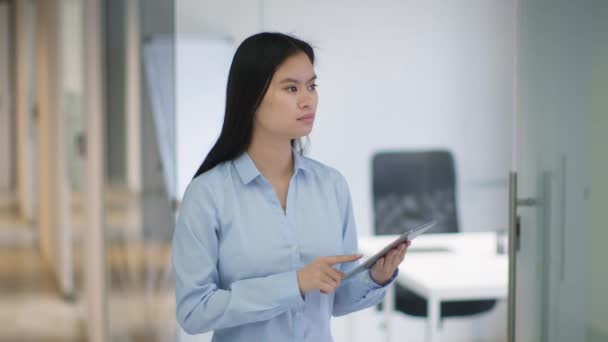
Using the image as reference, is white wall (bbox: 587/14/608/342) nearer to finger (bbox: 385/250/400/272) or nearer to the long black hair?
finger (bbox: 385/250/400/272)

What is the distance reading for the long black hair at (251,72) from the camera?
57.5 inches

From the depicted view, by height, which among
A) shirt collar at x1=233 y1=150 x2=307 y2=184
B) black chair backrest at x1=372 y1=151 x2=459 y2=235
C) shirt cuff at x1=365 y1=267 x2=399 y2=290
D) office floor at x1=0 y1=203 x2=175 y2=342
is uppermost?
shirt collar at x1=233 y1=150 x2=307 y2=184

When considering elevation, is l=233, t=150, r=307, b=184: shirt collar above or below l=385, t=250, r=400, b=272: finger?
above

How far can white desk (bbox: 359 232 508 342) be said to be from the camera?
1.96 meters

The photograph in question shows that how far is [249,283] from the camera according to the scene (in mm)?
1458

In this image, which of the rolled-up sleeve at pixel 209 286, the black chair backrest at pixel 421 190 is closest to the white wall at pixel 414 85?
the black chair backrest at pixel 421 190

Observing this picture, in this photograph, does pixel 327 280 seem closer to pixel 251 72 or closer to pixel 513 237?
pixel 251 72

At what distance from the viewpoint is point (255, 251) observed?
149cm

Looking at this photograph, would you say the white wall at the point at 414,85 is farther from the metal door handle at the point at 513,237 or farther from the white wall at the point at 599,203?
the white wall at the point at 599,203

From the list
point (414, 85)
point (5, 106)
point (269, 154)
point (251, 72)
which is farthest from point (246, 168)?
point (5, 106)

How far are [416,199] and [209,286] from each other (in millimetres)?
712

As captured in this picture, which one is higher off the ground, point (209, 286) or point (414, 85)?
point (414, 85)

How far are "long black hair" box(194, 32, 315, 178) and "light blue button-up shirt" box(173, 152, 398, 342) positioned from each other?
7 cm

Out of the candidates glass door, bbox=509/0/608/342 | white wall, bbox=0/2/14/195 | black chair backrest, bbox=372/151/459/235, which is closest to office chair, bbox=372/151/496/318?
black chair backrest, bbox=372/151/459/235
